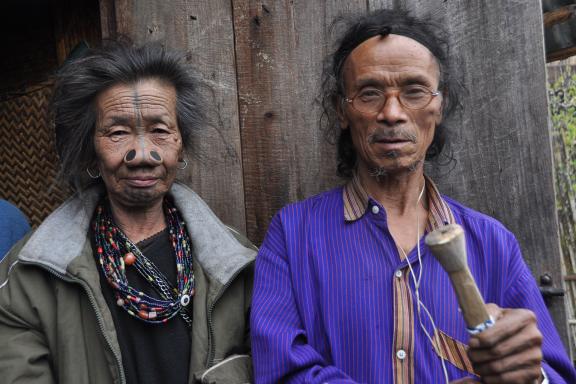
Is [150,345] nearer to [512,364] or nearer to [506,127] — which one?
[512,364]

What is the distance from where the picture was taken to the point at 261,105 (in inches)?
111

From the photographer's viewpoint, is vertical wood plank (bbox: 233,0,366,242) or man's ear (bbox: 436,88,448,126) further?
vertical wood plank (bbox: 233,0,366,242)

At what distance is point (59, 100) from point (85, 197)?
38cm

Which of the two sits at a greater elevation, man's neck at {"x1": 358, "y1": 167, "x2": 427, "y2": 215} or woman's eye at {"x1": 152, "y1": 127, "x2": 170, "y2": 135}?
woman's eye at {"x1": 152, "y1": 127, "x2": 170, "y2": 135}

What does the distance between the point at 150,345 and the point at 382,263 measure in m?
0.85

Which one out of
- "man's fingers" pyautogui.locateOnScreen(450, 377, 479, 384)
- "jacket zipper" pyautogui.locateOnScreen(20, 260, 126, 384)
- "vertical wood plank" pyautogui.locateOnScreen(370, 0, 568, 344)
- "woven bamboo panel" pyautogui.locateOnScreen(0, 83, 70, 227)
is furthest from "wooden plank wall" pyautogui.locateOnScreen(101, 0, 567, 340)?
"woven bamboo panel" pyautogui.locateOnScreen(0, 83, 70, 227)

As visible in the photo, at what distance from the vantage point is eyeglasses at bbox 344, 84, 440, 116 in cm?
210

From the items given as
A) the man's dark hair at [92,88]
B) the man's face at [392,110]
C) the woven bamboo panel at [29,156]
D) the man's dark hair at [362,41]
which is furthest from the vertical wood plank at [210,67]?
the woven bamboo panel at [29,156]

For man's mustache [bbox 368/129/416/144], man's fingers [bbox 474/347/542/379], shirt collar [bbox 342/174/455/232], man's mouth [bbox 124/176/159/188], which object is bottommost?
man's fingers [bbox 474/347/542/379]

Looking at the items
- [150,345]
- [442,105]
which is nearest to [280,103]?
[442,105]

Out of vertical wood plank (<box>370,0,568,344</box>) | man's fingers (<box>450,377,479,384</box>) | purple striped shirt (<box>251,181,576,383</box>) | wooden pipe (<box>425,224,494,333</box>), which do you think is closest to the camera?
wooden pipe (<box>425,224,494,333</box>)

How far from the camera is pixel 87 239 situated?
89.7 inches

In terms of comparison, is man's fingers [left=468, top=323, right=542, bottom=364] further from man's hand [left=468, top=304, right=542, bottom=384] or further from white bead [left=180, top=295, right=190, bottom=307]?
white bead [left=180, top=295, right=190, bottom=307]

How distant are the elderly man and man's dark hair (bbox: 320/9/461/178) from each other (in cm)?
1
